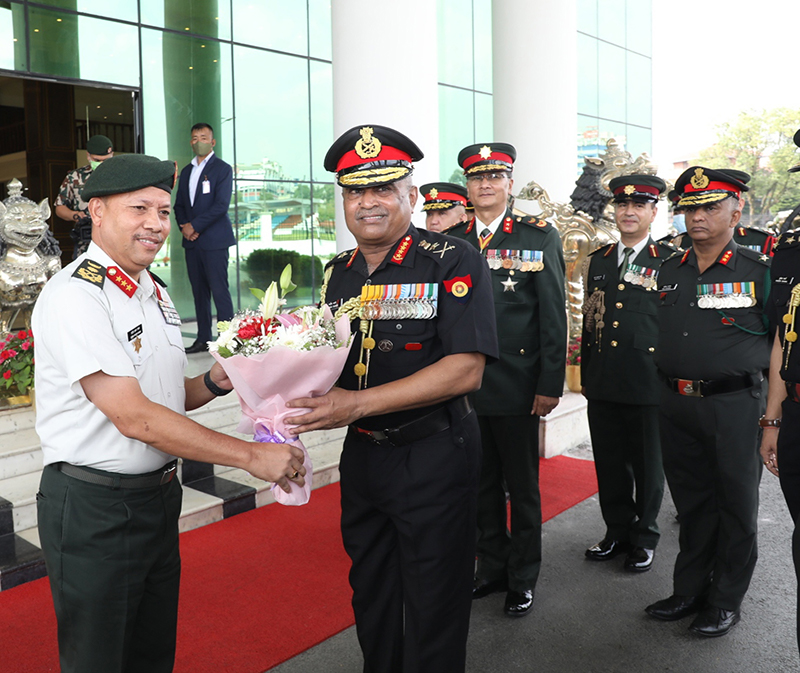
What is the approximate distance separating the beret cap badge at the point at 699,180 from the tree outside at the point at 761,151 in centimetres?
3051

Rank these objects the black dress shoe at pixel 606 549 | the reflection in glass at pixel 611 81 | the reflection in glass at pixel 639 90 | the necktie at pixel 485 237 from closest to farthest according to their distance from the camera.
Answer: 1. the necktie at pixel 485 237
2. the black dress shoe at pixel 606 549
3. the reflection in glass at pixel 611 81
4. the reflection in glass at pixel 639 90

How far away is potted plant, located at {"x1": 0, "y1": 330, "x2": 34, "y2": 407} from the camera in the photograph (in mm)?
4363

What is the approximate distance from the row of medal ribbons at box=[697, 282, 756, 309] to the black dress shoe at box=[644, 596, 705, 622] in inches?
50.4

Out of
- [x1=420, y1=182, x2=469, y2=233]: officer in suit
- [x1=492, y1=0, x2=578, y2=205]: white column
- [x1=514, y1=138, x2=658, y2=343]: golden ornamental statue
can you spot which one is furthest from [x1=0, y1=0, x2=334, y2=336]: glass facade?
[x1=420, y1=182, x2=469, y2=233]: officer in suit

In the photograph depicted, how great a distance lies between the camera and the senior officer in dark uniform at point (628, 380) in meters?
3.76

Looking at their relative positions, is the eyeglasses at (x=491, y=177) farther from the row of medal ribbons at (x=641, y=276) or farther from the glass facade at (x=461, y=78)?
the glass facade at (x=461, y=78)

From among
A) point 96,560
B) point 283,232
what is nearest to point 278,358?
point 96,560

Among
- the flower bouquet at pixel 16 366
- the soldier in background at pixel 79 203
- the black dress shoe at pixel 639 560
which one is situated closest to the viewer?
the black dress shoe at pixel 639 560

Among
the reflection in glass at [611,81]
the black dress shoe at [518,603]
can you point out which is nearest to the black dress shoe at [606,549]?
the black dress shoe at [518,603]

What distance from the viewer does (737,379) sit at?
9.95 feet

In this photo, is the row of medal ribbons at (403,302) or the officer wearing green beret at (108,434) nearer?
the officer wearing green beret at (108,434)

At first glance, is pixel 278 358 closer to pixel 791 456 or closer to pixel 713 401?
pixel 791 456

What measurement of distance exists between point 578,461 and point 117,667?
420cm

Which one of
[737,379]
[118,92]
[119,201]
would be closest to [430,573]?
[119,201]
